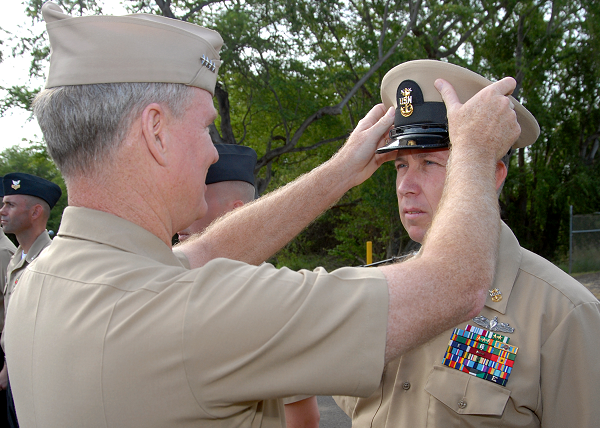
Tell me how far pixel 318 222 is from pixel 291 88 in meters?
7.81

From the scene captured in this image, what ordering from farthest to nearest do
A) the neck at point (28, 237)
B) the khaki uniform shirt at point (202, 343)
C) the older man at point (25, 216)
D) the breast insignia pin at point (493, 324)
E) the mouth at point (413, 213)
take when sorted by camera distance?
1. the neck at point (28, 237)
2. the older man at point (25, 216)
3. the mouth at point (413, 213)
4. the breast insignia pin at point (493, 324)
5. the khaki uniform shirt at point (202, 343)

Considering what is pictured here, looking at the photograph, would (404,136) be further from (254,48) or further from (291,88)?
(291,88)

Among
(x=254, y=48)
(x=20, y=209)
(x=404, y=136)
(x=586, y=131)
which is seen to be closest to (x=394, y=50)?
(x=254, y=48)

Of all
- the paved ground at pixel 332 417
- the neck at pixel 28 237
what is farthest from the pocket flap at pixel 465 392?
the neck at pixel 28 237

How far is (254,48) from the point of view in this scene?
1352cm

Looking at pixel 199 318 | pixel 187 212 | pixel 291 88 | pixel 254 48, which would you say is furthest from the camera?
pixel 291 88

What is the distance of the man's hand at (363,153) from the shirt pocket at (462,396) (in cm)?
89

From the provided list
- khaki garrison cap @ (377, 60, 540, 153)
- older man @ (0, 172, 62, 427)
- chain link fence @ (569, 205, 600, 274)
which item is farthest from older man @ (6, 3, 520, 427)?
chain link fence @ (569, 205, 600, 274)

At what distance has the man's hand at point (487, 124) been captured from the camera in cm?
146

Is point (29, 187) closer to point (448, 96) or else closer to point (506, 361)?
→ point (448, 96)

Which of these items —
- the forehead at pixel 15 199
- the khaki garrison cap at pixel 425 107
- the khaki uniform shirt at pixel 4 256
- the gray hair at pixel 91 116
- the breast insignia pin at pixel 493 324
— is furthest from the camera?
the khaki uniform shirt at pixel 4 256

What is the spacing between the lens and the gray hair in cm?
144

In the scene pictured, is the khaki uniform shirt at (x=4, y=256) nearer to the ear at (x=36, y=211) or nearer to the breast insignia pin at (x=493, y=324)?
the ear at (x=36, y=211)

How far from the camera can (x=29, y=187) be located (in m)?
5.79
